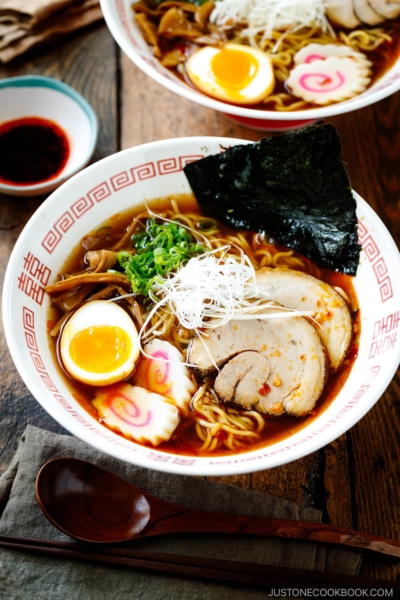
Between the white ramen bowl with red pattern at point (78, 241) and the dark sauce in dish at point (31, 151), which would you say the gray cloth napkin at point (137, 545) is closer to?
the white ramen bowl with red pattern at point (78, 241)

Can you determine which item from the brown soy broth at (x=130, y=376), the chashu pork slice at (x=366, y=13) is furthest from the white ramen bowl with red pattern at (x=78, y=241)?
the chashu pork slice at (x=366, y=13)

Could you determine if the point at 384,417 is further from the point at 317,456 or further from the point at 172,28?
the point at 172,28

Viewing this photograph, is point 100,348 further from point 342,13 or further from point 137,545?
point 342,13

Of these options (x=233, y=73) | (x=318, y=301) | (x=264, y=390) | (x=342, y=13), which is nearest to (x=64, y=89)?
(x=233, y=73)

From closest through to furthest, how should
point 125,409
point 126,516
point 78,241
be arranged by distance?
point 126,516
point 125,409
point 78,241

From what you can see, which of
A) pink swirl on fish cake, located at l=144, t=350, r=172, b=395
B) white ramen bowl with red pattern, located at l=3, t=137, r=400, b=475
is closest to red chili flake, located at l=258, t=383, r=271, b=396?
white ramen bowl with red pattern, located at l=3, t=137, r=400, b=475
